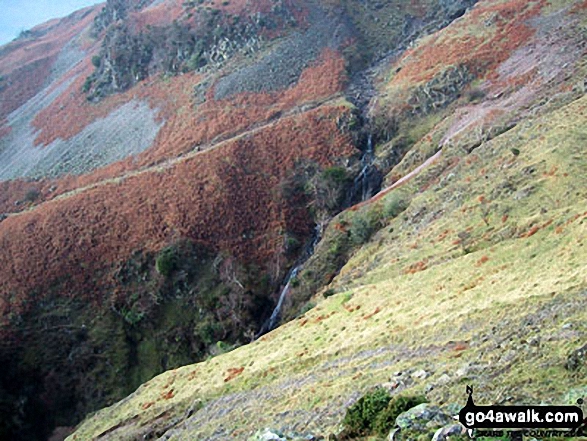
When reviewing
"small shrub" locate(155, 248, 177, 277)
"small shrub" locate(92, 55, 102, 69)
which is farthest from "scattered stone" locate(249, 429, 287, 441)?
"small shrub" locate(92, 55, 102, 69)

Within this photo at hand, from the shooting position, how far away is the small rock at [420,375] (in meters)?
17.5

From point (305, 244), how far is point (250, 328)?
13.9 m

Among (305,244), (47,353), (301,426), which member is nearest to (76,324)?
(47,353)

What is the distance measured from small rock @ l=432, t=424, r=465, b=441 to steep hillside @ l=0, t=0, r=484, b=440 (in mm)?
36887

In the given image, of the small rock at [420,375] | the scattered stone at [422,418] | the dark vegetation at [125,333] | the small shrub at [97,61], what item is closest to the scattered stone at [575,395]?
the scattered stone at [422,418]

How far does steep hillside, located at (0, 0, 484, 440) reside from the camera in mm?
54062

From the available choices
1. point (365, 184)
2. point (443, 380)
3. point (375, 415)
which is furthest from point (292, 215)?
point (375, 415)

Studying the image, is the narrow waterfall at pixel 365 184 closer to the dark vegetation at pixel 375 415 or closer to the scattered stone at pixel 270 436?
the scattered stone at pixel 270 436

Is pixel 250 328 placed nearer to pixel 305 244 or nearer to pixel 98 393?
pixel 305 244

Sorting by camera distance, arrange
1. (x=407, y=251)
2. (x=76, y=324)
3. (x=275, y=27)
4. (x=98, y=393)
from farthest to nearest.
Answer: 1. (x=275, y=27)
2. (x=76, y=324)
3. (x=98, y=393)
4. (x=407, y=251)

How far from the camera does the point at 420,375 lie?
17719mm

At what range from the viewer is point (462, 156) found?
5172 centimetres

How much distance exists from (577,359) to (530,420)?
382 cm

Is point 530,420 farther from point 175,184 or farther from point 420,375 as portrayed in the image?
point 175,184
